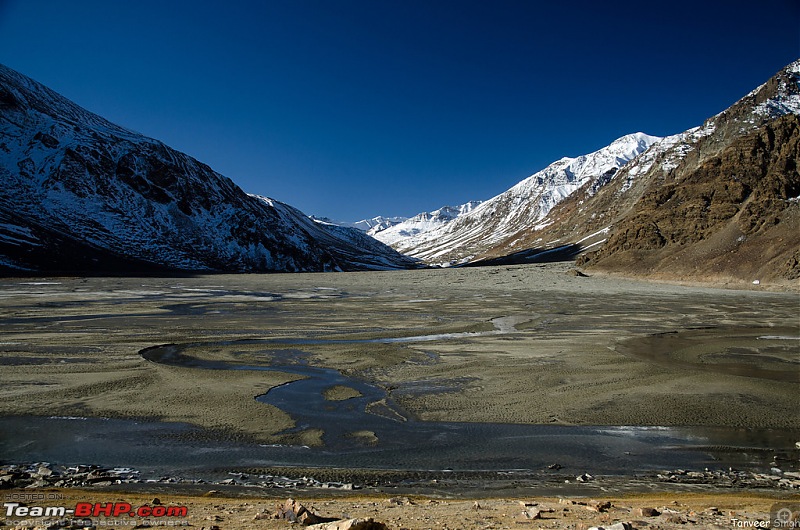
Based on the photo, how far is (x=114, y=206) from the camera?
5408 inches

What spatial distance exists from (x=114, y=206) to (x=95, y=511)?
155 m

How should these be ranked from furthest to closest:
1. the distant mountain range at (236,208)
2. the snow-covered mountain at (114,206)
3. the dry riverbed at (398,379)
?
the snow-covered mountain at (114,206) < the distant mountain range at (236,208) < the dry riverbed at (398,379)

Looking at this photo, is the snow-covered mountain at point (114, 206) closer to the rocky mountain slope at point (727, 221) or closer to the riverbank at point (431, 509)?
the rocky mountain slope at point (727, 221)

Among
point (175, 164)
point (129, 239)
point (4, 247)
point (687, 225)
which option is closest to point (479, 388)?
point (687, 225)

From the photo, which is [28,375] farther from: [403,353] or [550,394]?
[550,394]

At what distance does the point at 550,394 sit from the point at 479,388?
6.56ft

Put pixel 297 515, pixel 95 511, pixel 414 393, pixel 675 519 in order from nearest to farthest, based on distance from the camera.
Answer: pixel 297 515 < pixel 675 519 < pixel 95 511 < pixel 414 393

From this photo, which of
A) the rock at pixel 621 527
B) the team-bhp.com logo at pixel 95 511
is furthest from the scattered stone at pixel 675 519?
the team-bhp.com logo at pixel 95 511

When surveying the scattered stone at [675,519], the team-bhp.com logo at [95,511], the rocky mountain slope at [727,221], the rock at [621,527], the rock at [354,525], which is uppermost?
the rocky mountain slope at [727,221]

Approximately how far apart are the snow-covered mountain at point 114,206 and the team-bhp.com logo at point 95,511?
11080 cm

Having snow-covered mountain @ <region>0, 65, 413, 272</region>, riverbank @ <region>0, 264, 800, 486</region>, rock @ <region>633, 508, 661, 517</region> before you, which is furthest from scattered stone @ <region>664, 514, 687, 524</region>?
snow-covered mountain @ <region>0, 65, 413, 272</region>

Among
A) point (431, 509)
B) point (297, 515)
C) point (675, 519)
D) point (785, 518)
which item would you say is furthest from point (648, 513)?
point (297, 515)

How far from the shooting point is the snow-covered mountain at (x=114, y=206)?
115312 millimetres

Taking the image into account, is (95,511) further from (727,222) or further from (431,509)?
(727,222)
